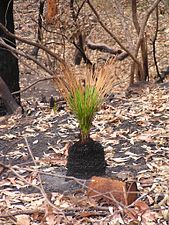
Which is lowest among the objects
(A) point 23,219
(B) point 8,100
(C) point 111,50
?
(A) point 23,219

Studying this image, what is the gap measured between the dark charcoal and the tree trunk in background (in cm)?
343

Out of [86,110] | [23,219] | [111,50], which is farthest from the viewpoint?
[111,50]

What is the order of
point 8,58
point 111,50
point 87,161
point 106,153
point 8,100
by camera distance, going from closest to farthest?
point 87,161 → point 106,153 → point 8,100 → point 8,58 → point 111,50

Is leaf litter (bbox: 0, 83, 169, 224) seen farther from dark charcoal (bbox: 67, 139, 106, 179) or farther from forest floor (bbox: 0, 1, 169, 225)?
dark charcoal (bbox: 67, 139, 106, 179)

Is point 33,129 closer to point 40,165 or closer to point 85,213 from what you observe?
point 40,165

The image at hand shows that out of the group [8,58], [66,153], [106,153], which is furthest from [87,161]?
[8,58]

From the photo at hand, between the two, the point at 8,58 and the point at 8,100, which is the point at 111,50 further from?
the point at 8,100

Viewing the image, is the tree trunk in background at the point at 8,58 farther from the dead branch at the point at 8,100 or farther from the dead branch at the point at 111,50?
the dead branch at the point at 111,50

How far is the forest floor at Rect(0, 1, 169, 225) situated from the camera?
150 inches

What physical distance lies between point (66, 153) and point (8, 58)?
9.33 ft

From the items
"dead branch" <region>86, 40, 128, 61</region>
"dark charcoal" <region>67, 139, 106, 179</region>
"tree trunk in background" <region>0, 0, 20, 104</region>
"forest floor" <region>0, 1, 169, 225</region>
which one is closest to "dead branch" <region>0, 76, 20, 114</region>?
"forest floor" <region>0, 1, 169, 225</region>

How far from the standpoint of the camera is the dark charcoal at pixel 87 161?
4551 mm

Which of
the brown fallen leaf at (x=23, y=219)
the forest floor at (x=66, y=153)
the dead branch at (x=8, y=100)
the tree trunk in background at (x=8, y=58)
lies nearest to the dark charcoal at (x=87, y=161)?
the forest floor at (x=66, y=153)

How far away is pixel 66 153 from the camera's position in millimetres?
5402
